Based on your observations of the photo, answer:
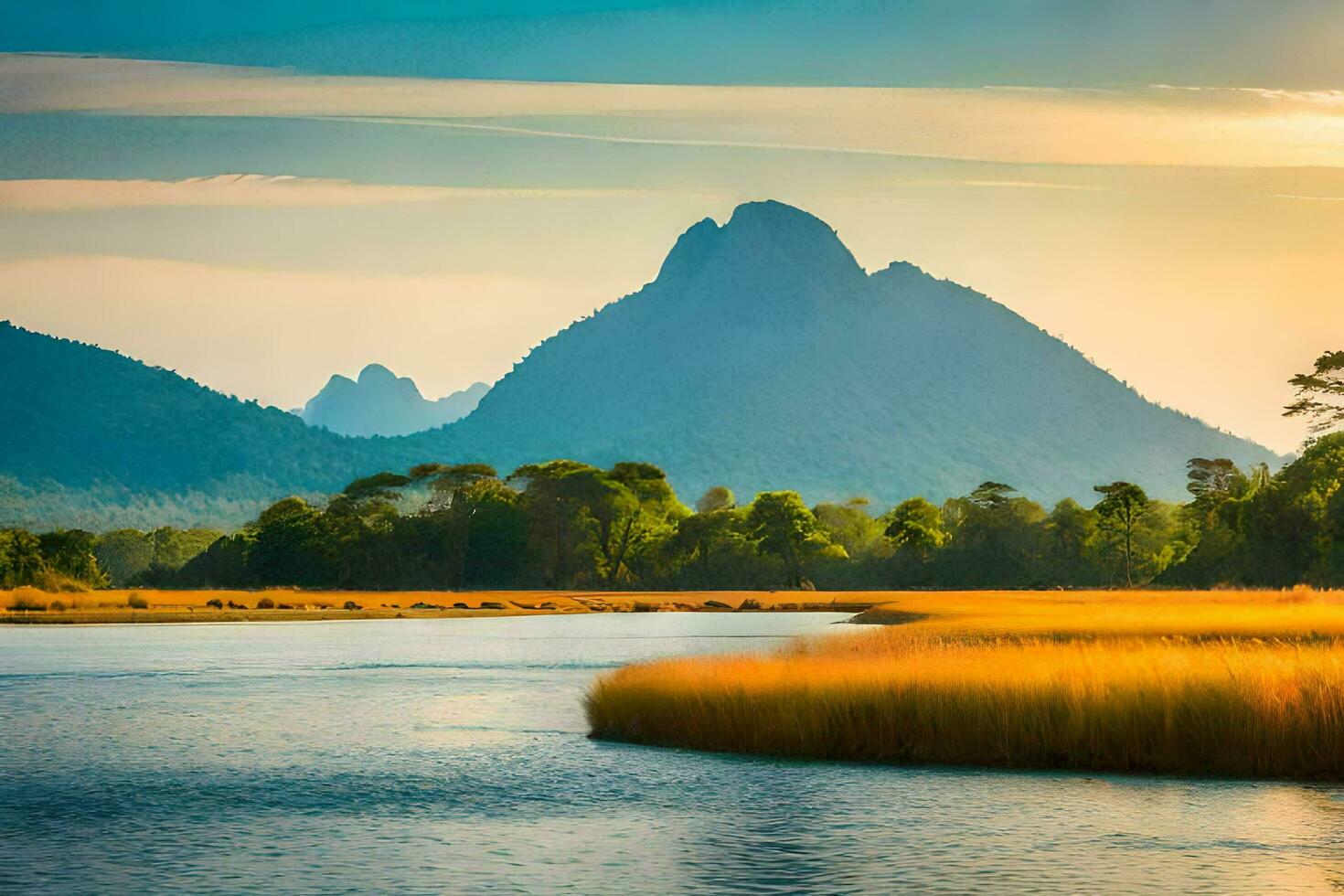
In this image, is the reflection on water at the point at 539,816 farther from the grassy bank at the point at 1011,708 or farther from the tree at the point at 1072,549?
the tree at the point at 1072,549

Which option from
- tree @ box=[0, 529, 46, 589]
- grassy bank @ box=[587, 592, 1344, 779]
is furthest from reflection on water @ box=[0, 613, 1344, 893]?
tree @ box=[0, 529, 46, 589]

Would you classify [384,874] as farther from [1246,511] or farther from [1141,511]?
[1141,511]

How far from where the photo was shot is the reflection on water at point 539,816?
2372 centimetres

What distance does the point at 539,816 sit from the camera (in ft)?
96.9

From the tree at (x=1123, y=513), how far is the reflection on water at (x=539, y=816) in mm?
142059

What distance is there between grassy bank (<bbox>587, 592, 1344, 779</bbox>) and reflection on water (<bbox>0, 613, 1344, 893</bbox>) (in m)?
1.45

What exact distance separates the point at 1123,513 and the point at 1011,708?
158 m

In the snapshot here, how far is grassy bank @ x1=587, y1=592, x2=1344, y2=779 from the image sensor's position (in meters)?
34.1

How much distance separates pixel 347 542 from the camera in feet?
640

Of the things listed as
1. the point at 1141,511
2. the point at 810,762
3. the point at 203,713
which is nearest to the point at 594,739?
the point at 810,762

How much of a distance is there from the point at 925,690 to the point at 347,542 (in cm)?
16335

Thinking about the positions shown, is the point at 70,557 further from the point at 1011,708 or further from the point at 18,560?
the point at 1011,708

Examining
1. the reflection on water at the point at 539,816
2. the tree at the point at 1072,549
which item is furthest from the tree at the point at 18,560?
the reflection on water at the point at 539,816

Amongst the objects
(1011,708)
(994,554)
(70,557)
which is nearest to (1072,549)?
(994,554)
